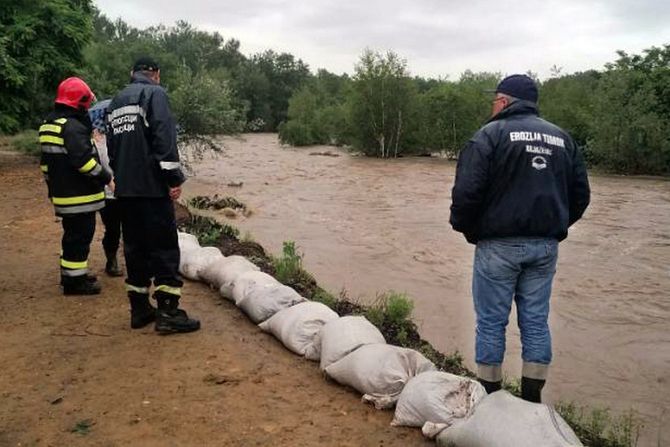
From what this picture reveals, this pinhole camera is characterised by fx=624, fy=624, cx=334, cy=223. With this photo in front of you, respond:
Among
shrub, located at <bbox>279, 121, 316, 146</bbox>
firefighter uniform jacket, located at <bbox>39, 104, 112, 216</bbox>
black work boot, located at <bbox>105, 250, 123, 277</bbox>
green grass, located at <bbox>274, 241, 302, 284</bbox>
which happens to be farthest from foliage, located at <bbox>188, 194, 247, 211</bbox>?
shrub, located at <bbox>279, 121, 316, 146</bbox>

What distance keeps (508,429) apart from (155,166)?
2.80 meters

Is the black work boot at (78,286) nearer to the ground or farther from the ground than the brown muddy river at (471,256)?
A: farther from the ground

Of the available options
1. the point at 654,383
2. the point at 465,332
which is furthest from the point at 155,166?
the point at 654,383

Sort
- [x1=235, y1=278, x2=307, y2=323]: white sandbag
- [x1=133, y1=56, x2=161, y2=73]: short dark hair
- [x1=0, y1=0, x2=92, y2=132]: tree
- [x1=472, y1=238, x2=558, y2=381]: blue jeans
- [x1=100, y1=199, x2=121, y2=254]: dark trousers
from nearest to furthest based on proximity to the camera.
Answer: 1. [x1=472, y1=238, x2=558, y2=381]: blue jeans
2. [x1=133, y1=56, x2=161, y2=73]: short dark hair
3. [x1=235, y1=278, x2=307, y2=323]: white sandbag
4. [x1=100, y1=199, x2=121, y2=254]: dark trousers
5. [x1=0, y1=0, x2=92, y2=132]: tree

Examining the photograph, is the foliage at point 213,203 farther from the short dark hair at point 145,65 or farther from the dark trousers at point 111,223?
the short dark hair at point 145,65

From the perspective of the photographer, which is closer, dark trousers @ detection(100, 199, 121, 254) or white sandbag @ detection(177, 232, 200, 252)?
dark trousers @ detection(100, 199, 121, 254)

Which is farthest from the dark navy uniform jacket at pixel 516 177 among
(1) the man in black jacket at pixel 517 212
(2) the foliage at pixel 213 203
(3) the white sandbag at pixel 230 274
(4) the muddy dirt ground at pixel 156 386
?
(2) the foliage at pixel 213 203

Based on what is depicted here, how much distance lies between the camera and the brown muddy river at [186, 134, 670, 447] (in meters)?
5.80

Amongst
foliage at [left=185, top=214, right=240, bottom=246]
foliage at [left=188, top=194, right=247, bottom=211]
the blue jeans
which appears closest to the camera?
the blue jeans

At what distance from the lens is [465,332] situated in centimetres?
671

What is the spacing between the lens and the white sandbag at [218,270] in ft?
18.7

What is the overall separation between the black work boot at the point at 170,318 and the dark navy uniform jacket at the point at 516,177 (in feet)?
7.39

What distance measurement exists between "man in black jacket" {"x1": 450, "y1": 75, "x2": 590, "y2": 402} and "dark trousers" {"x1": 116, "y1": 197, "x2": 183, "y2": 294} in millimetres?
2082

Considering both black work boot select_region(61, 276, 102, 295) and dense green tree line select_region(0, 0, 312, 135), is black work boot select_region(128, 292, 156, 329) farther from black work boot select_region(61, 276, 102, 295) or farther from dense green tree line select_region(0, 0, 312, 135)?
dense green tree line select_region(0, 0, 312, 135)
